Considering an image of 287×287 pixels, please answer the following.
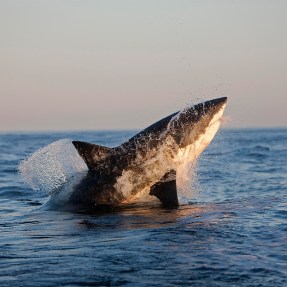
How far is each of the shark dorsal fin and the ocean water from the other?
48.0 inches

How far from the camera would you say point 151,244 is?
990 centimetres

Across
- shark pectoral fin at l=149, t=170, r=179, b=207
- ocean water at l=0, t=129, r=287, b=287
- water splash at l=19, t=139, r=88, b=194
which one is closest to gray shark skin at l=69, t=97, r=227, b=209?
shark pectoral fin at l=149, t=170, r=179, b=207

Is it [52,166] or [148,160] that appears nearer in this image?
[148,160]

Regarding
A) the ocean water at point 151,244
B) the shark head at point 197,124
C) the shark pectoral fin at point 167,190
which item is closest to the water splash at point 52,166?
Result: the ocean water at point 151,244

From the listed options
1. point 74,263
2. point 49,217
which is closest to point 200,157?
point 49,217

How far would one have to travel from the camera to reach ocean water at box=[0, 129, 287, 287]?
795 centimetres

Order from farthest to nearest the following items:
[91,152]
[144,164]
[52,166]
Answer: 1. [52,166]
2. [144,164]
3. [91,152]

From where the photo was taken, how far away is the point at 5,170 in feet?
95.2

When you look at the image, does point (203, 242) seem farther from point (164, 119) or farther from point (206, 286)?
point (164, 119)

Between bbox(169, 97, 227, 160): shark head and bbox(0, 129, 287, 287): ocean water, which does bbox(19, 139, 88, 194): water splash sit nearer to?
bbox(0, 129, 287, 287): ocean water

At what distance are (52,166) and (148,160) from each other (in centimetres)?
354

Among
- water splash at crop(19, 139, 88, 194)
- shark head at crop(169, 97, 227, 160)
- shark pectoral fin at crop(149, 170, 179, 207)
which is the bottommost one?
shark pectoral fin at crop(149, 170, 179, 207)

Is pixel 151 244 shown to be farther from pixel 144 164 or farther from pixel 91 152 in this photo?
pixel 144 164

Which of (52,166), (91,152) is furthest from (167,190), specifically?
(52,166)
